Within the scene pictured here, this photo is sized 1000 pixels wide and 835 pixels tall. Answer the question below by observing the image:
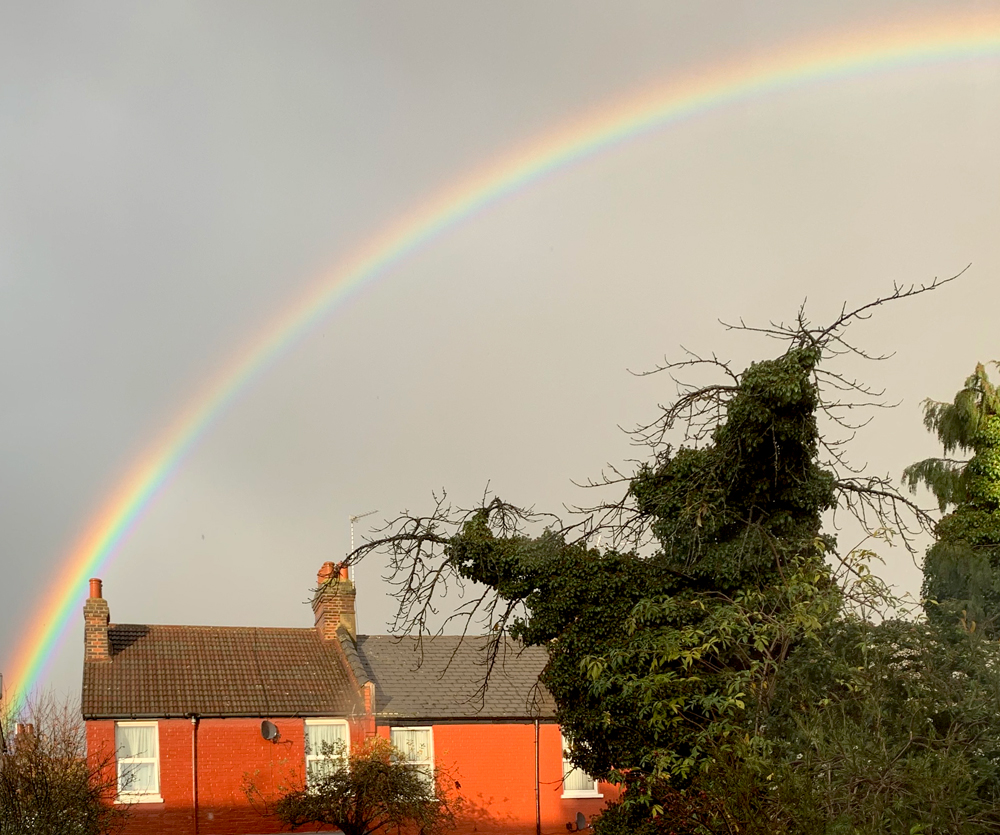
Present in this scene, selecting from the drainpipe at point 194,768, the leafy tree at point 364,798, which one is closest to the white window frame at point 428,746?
the leafy tree at point 364,798

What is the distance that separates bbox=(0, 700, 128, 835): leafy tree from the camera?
17906 mm

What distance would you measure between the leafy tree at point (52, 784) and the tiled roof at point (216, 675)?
4.99 feet

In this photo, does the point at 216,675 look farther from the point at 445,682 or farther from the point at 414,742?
the point at 445,682

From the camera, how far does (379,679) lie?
1284 inches

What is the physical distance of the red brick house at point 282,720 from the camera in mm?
28812

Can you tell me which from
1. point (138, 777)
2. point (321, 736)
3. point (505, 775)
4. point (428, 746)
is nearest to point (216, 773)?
point (138, 777)

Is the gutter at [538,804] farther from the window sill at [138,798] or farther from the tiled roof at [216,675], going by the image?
the window sill at [138,798]

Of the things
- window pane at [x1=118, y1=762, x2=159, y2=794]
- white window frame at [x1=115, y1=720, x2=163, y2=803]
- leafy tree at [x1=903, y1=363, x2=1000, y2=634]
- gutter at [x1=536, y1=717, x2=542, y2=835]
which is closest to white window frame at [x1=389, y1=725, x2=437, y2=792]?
gutter at [x1=536, y1=717, x2=542, y2=835]

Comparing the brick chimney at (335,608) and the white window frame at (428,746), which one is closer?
the white window frame at (428,746)

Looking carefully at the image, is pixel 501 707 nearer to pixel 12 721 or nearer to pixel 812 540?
pixel 12 721

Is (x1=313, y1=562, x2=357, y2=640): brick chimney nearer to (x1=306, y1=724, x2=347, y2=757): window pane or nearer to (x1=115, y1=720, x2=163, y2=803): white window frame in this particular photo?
(x1=306, y1=724, x2=347, y2=757): window pane

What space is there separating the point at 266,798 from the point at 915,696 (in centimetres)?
1923

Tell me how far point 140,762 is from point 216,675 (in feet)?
10.6

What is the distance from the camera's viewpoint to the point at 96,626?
31.2 m
